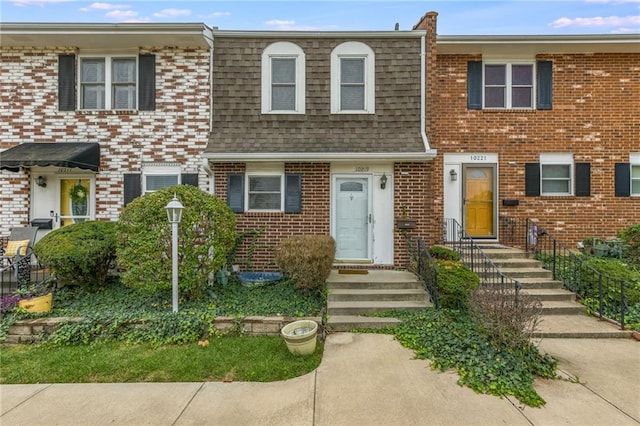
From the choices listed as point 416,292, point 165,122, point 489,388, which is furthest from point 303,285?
point 165,122

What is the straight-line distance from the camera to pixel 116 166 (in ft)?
23.7

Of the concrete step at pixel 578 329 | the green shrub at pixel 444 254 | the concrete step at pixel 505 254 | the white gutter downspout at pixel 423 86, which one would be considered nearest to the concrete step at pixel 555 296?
the concrete step at pixel 578 329

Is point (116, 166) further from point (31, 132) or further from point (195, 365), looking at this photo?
point (195, 365)

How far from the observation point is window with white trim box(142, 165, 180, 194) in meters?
7.25

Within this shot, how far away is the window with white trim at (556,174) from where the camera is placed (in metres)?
8.09

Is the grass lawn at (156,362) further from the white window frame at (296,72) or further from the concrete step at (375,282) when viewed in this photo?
the white window frame at (296,72)

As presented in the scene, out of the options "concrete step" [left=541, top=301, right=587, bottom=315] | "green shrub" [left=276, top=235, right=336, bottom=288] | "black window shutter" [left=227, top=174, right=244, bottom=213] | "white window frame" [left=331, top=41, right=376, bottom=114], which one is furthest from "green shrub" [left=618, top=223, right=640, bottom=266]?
"black window shutter" [left=227, top=174, right=244, bottom=213]

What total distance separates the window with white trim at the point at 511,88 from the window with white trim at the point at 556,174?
1480 mm

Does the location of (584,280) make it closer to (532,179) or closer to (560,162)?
(532,179)

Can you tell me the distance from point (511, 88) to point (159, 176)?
902cm

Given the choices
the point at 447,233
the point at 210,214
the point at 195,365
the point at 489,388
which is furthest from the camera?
the point at 447,233

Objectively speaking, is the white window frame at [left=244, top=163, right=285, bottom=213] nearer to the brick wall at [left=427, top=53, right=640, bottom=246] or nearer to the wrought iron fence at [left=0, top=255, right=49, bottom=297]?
the brick wall at [left=427, top=53, right=640, bottom=246]

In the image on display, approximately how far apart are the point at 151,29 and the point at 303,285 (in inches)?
250

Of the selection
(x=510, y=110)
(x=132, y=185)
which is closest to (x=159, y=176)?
(x=132, y=185)
